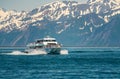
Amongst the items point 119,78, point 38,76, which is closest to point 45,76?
point 38,76

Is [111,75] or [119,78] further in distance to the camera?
[111,75]

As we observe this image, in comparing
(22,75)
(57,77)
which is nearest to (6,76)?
(22,75)

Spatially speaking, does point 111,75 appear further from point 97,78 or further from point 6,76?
point 6,76

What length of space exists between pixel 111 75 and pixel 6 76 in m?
23.5

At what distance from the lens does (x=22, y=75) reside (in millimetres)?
123250

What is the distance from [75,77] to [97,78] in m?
5.67

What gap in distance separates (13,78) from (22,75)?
7326 millimetres

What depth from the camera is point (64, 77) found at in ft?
389

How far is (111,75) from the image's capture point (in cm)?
12338

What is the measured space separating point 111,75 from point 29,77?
18830 mm

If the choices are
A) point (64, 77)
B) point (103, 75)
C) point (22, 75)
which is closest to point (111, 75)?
point (103, 75)

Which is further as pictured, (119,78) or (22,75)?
(22,75)

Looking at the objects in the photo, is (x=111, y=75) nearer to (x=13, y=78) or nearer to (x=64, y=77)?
(x=64, y=77)

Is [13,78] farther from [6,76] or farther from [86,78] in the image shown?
[86,78]
